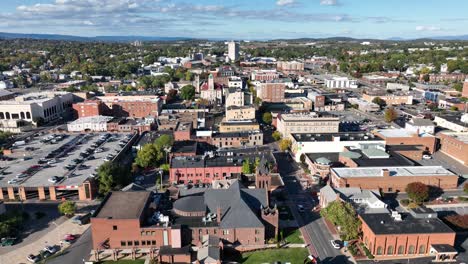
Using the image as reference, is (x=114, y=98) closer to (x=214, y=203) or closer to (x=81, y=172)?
(x=81, y=172)

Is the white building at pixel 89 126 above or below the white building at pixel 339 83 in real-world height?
below

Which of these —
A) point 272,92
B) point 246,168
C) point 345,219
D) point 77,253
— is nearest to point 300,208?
point 345,219

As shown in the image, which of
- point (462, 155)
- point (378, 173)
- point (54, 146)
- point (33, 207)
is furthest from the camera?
point (54, 146)

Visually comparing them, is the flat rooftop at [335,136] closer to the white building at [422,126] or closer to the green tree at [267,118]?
the white building at [422,126]

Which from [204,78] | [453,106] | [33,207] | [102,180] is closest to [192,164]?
[102,180]

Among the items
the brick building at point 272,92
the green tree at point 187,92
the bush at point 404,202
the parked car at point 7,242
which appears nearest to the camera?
the parked car at point 7,242

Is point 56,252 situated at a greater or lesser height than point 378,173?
lesser

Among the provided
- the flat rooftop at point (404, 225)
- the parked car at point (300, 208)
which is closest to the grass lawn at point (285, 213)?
the parked car at point (300, 208)
